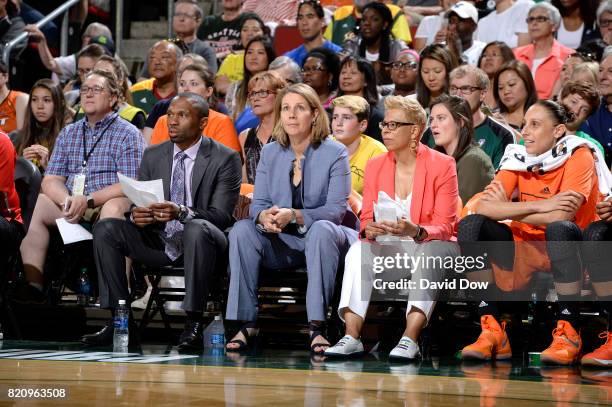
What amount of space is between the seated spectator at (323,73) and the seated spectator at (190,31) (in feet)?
5.85

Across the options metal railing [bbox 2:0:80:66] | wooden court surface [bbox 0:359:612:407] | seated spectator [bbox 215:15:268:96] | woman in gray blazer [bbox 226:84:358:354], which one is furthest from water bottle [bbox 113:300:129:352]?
metal railing [bbox 2:0:80:66]

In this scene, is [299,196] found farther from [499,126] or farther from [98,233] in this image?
[499,126]

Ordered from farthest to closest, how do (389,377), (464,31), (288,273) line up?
(464,31)
(288,273)
(389,377)

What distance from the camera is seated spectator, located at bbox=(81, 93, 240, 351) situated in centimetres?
517

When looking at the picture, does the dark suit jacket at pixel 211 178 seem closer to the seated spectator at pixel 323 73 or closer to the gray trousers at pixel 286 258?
the gray trousers at pixel 286 258

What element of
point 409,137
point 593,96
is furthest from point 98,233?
point 593,96


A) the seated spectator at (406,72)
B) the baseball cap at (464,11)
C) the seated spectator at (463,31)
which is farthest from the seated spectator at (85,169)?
the baseball cap at (464,11)

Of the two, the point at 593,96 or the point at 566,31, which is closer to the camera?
the point at 593,96

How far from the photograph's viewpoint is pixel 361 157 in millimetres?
5977

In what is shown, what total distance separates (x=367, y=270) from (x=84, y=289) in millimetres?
2167

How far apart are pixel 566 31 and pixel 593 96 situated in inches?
96.8

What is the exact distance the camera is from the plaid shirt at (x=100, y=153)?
6004 millimetres

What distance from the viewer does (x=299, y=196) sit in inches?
210

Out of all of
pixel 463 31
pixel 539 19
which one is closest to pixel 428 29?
pixel 463 31
